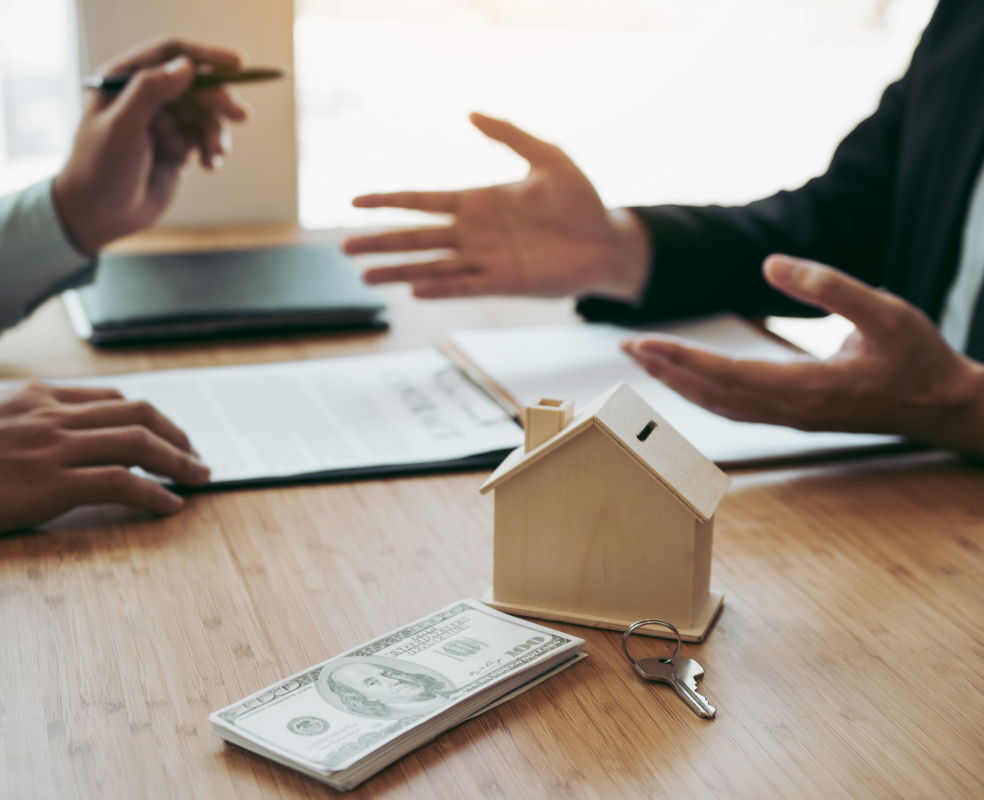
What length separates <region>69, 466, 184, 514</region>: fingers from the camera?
0.70m

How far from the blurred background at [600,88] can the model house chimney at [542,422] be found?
255 cm

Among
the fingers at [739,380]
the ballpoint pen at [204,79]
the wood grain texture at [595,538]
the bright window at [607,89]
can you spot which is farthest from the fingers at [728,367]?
the bright window at [607,89]

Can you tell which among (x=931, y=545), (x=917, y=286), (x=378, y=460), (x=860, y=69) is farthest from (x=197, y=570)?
(x=860, y=69)

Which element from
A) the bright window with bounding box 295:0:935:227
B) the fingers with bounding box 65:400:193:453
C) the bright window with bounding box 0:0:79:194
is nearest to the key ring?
the fingers with bounding box 65:400:193:453

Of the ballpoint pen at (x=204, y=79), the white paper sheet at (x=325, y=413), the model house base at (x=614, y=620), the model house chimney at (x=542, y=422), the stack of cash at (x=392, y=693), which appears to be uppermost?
the ballpoint pen at (x=204, y=79)

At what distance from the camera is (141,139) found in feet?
3.99

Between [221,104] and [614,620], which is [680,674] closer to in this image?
[614,620]

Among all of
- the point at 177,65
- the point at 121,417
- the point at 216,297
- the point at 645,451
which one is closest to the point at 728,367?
the point at 645,451

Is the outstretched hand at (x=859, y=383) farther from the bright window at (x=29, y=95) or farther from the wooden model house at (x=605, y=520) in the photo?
the bright window at (x=29, y=95)

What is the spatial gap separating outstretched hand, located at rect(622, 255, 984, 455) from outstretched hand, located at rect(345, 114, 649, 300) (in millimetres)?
360

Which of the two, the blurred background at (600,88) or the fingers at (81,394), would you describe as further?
the blurred background at (600,88)

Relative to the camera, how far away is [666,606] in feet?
1.87

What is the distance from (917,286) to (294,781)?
1150 mm

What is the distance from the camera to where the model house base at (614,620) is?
57cm
